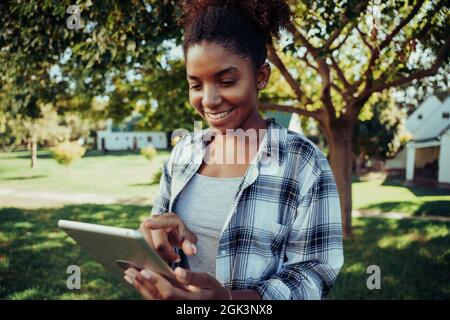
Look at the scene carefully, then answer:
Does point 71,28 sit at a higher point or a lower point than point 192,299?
higher

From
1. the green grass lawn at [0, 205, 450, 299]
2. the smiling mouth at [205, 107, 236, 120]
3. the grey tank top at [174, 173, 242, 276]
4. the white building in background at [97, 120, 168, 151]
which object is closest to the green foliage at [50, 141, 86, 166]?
the green grass lawn at [0, 205, 450, 299]

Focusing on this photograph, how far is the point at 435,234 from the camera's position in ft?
26.0

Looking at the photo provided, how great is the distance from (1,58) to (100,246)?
5.42m

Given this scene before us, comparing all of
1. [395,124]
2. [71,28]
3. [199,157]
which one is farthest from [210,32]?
[395,124]

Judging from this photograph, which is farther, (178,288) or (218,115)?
(218,115)

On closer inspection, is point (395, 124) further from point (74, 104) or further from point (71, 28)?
point (71, 28)

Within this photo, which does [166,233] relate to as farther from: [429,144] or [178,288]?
[429,144]

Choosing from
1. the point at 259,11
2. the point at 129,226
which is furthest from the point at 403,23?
the point at 129,226

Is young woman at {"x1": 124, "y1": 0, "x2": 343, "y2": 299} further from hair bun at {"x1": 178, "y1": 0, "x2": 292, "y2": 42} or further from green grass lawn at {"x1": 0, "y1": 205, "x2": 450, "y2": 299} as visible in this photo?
green grass lawn at {"x1": 0, "y1": 205, "x2": 450, "y2": 299}

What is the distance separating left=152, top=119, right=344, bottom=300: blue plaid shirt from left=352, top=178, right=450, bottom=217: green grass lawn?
10.1m

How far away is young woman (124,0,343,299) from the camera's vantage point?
135 cm

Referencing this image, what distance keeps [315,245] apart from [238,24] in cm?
87

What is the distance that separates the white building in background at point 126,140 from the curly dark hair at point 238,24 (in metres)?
40.5

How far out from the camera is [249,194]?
4.80 ft
